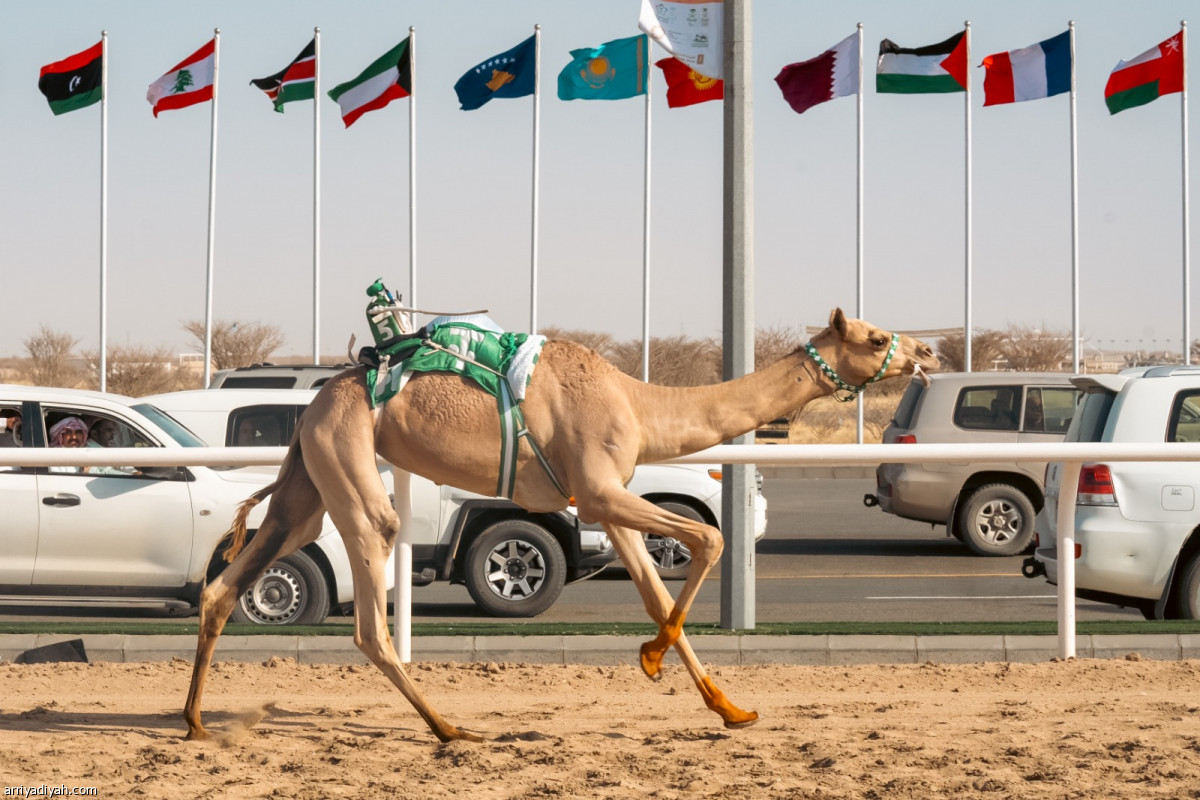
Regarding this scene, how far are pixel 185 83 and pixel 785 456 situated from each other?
25.8 metres

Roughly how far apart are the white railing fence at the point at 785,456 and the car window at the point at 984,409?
32.3 ft

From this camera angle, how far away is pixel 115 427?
11016 mm

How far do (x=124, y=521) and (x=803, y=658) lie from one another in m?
4.72

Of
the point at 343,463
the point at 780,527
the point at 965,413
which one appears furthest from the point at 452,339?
the point at 780,527

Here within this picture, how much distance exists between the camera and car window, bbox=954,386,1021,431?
59.5ft

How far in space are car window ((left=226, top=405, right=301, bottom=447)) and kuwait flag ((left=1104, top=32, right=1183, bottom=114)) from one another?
21.6 meters

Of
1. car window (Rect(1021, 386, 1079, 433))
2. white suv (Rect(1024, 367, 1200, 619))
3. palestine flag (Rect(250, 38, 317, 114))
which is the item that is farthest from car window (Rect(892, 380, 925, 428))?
palestine flag (Rect(250, 38, 317, 114))

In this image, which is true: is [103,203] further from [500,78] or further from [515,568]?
[515,568]

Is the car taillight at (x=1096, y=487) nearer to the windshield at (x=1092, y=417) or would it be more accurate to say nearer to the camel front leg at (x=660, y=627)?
the windshield at (x=1092, y=417)

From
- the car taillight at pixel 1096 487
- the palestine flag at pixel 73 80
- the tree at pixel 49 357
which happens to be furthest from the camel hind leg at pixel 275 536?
the tree at pixel 49 357

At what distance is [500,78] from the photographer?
1206 inches

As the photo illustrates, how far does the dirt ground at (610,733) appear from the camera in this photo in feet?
18.6

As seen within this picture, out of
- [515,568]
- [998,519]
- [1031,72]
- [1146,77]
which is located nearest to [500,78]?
[1031,72]

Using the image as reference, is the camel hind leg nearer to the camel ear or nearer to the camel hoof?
the camel hoof
